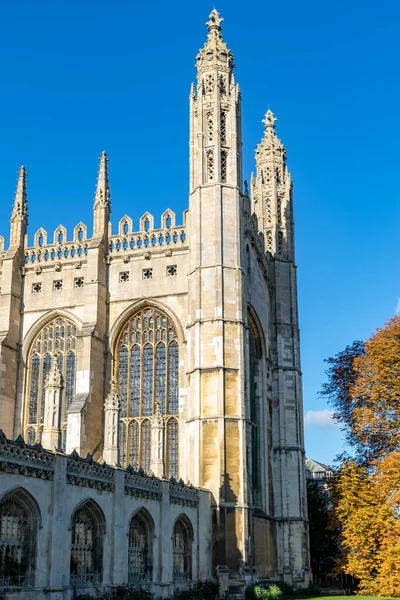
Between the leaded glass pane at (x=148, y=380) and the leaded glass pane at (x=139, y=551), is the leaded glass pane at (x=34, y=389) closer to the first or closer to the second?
the leaded glass pane at (x=148, y=380)

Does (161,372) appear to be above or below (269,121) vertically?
below

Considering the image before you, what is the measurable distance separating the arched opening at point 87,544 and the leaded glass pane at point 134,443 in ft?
40.5

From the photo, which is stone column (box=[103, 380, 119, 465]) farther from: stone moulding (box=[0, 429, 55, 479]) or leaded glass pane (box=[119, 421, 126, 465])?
leaded glass pane (box=[119, 421, 126, 465])

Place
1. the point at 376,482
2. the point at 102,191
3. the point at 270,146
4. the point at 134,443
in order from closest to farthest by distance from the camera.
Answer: the point at 376,482, the point at 134,443, the point at 102,191, the point at 270,146

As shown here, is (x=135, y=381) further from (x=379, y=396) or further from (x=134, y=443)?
(x=379, y=396)

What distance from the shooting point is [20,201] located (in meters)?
39.3

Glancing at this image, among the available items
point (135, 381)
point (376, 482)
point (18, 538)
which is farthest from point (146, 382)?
point (18, 538)

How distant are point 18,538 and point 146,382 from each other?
17106mm

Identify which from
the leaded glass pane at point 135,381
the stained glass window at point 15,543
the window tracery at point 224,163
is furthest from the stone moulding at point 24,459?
the window tracery at point 224,163

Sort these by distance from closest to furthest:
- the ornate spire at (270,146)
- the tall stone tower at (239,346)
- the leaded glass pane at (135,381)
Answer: the tall stone tower at (239,346)
the leaded glass pane at (135,381)
the ornate spire at (270,146)

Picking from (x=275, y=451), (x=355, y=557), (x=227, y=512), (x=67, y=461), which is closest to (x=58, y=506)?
(x=67, y=461)

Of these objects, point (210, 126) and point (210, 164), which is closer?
point (210, 164)

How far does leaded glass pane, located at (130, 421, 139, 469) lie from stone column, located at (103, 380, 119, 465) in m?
10.4

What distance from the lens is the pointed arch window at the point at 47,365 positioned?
36062mm
